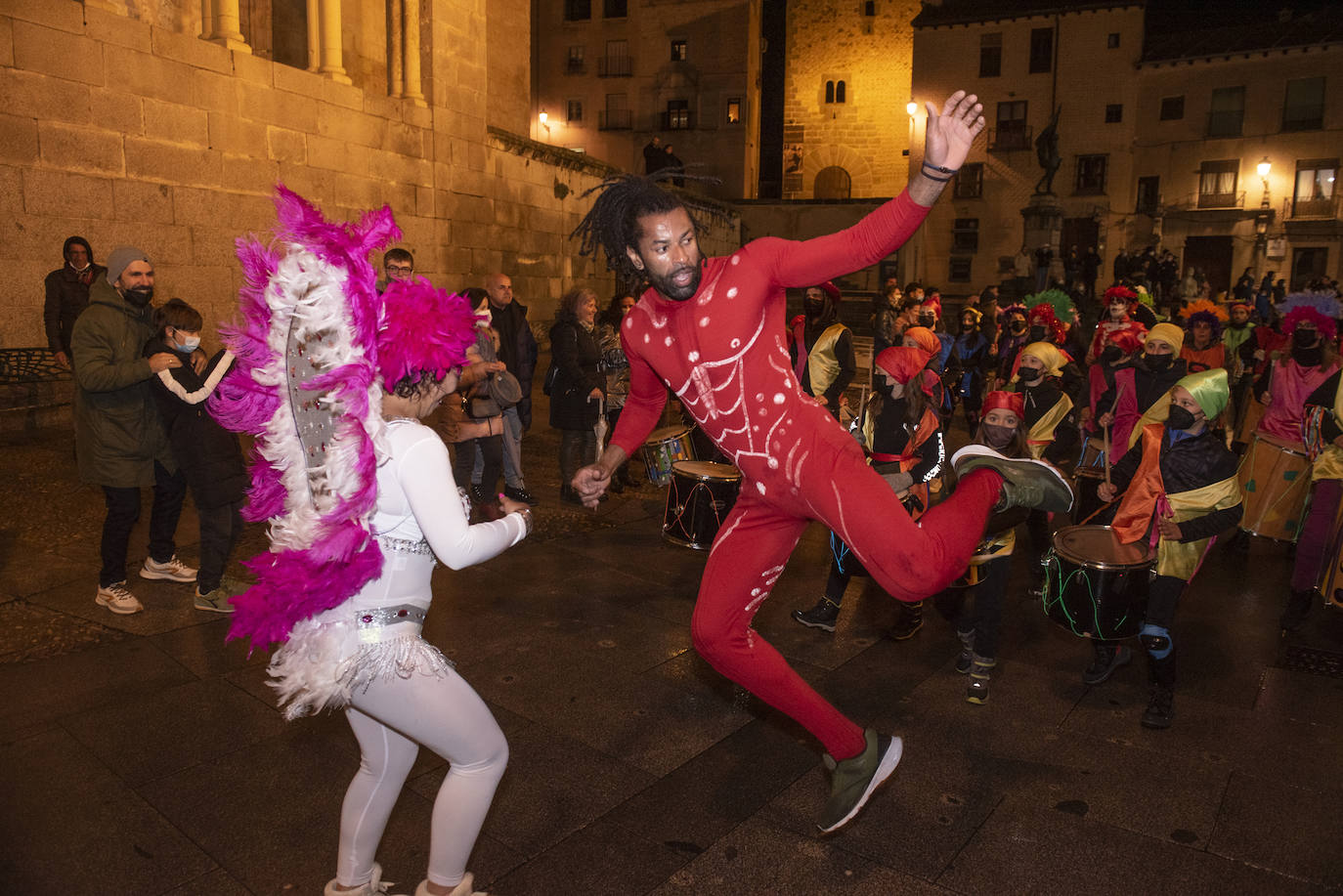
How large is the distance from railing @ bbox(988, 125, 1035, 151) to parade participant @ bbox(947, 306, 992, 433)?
106ft

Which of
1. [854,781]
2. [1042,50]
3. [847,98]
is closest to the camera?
[854,781]

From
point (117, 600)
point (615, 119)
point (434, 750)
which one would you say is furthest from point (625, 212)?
point (615, 119)

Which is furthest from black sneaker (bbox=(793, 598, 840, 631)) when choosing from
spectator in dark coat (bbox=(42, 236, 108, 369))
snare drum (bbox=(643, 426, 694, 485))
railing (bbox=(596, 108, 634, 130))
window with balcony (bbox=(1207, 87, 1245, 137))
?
window with balcony (bbox=(1207, 87, 1245, 137))

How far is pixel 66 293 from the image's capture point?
→ 9023 millimetres

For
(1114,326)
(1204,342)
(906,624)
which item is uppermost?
(1114,326)

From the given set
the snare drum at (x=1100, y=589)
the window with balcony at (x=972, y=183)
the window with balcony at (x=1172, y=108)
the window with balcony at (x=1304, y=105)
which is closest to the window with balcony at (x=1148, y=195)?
the window with balcony at (x=1172, y=108)

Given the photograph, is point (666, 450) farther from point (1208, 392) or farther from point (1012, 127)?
point (1012, 127)

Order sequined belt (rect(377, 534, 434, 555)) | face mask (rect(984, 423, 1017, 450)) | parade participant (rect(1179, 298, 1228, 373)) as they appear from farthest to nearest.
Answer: parade participant (rect(1179, 298, 1228, 373)) < face mask (rect(984, 423, 1017, 450)) < sequined belt (rect(377, 534, 434, 555))

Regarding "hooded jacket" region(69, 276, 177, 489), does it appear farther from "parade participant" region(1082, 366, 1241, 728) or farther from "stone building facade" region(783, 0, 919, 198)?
"stone building facade" region(783, 0, 919, 198)

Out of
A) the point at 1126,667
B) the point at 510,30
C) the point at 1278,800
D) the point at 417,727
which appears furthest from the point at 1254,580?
the point at 510,30

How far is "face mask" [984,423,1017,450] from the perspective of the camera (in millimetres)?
4840

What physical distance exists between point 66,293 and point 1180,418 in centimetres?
960

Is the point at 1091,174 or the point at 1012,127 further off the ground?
the point at 1012,127

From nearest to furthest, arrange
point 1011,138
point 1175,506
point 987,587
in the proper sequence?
point 1175,506 → point 987,587 → point 1011,138
